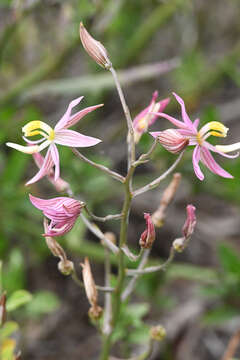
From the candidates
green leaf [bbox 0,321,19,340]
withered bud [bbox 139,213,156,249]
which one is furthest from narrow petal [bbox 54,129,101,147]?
green leaf [bbox 0,321,19,340]

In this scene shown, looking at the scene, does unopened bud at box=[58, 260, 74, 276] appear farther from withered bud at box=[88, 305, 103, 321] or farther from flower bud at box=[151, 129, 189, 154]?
flower bud at box=[151, 129, 189, 154]

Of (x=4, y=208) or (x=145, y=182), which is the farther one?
(x=145, y=182)

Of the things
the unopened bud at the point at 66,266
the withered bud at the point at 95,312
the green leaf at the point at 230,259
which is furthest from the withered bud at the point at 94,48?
the green leaf at the point at 230,259

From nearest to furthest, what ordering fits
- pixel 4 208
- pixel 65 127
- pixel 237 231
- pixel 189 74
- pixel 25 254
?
pixel 65 127, pixel 4 208, pixel 25 254, pixel 237 231, pixel 189 74

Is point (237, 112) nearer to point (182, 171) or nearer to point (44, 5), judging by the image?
point (182, 171)

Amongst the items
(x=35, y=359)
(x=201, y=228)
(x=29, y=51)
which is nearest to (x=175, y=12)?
(x=29, y=51)

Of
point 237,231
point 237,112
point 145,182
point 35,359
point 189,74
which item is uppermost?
point 189,74

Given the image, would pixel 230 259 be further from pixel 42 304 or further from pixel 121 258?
pixel 121 258
